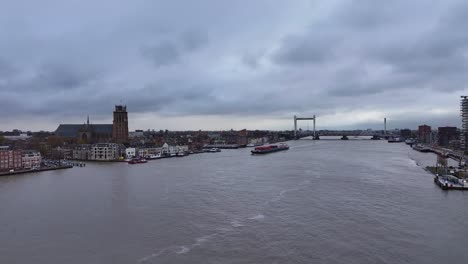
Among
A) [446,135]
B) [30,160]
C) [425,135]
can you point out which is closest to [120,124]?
[30,160]

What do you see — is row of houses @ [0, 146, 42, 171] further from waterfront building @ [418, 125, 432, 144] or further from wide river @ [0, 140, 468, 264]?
waterfront building @ [418, 125, 432, 144]

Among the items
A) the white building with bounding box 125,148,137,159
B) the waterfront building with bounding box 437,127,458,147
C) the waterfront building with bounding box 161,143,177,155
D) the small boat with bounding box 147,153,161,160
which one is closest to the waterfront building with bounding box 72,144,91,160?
the white building with bounding box 125,148,137,159

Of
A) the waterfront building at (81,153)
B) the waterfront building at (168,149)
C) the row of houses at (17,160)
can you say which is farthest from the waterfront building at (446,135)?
the row of houses at (17,160)

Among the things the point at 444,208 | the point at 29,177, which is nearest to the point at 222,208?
the point at 444,208

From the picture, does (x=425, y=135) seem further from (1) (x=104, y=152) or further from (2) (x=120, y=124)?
(1) (x=104, y=152)

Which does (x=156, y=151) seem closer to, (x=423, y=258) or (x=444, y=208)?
(x=444, y=208)
